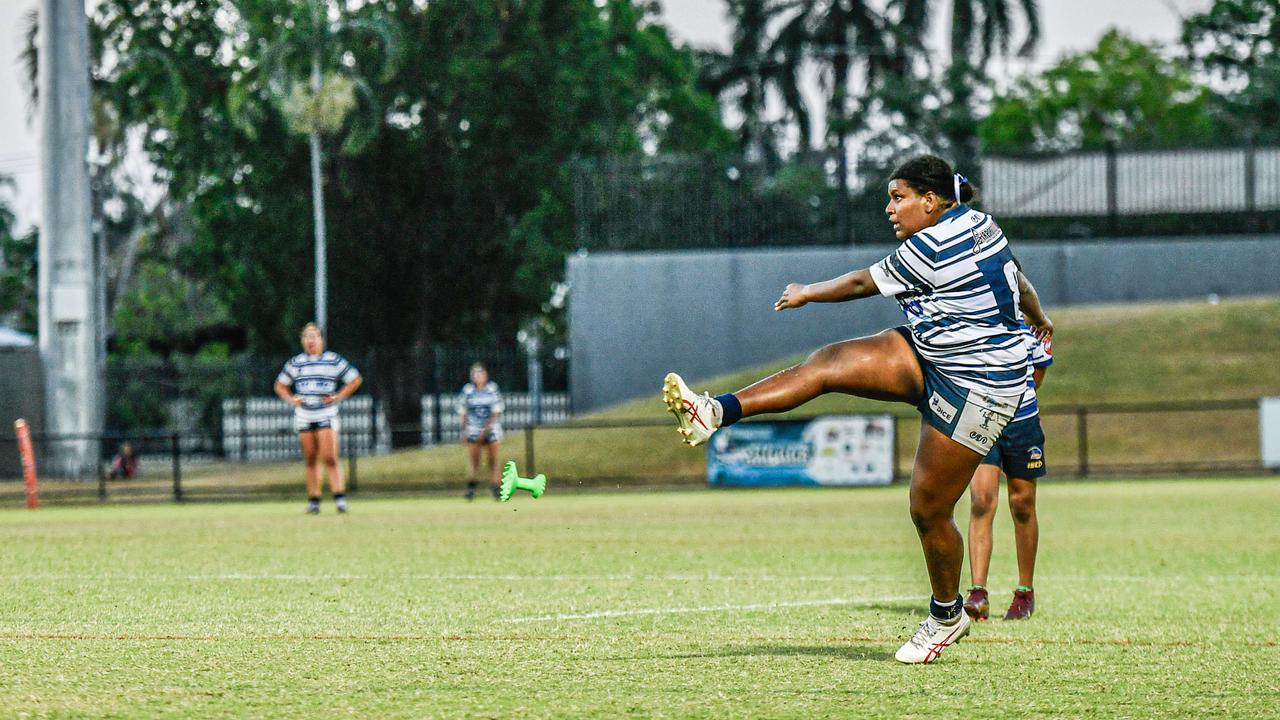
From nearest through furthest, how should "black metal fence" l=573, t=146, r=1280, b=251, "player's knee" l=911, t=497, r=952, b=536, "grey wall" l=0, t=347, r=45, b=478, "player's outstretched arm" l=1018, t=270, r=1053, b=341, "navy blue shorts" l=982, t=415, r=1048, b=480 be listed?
"player's knee" l=911, t=497, r=952, b=536 → "player's outstretched arm" l=1018, t=270, r=1053, b=341 → "navy blue shorts" l=982, t=415, r=1048, b=480 → "grey wall" l=0, t=347, r=45, b=478 → "black metal fence" l=573, t=146, r=1280, b=251

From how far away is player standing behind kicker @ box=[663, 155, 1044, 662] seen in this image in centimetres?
700

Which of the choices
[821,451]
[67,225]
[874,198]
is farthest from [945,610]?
[874,198]

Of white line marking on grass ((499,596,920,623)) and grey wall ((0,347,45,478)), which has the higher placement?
grey wall ((0,347,45,478))

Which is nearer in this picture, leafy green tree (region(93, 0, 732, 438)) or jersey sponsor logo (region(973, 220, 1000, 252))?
jersey sponsor logo (region(973, 220, 1000, 252))

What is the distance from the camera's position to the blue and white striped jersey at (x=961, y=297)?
23.0ft

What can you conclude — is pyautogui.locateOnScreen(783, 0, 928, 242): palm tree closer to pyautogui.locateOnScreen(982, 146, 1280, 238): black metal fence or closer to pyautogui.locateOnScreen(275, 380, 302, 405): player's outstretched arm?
pyautogui.locateOnScreen(982, 146, 1280, 238): black metal fence

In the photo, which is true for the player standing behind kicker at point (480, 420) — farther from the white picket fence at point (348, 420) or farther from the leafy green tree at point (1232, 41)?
the leafy green tree at point (1232, 41)

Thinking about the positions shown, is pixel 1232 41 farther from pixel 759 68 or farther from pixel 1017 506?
pixel 1017 506

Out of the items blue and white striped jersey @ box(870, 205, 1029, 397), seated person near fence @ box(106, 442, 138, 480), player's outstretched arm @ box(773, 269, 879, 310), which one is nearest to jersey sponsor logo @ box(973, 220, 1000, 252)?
blue and white striped jersey @ box(870, 205, 1029, 397)

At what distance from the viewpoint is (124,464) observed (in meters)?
30.5

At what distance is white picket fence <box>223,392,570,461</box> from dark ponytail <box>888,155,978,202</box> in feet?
92.6

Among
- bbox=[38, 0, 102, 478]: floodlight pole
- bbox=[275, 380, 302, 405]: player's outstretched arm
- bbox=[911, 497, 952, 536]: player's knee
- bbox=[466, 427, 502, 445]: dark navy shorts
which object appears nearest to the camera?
bbox=[911, 497, 952, 536]: player's knee

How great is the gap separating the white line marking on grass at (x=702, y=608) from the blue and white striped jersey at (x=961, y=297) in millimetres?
2722

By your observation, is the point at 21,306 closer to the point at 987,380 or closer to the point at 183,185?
the point at 183,185
